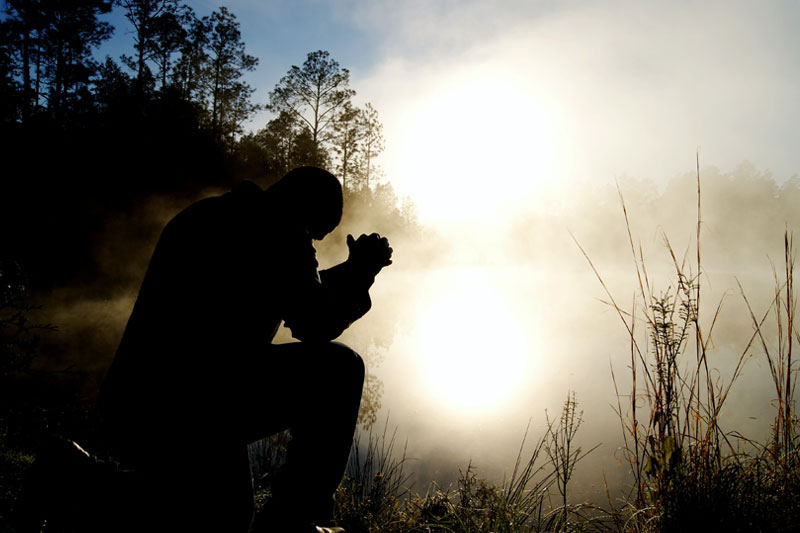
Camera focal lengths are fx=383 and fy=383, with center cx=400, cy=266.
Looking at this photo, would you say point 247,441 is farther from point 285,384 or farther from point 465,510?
point 465,510

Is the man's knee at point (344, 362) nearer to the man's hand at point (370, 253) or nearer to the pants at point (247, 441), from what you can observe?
the pants at point (247, 441)

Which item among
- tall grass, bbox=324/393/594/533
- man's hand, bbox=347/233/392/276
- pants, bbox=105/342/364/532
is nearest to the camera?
pants, bbox=105/342/364/532

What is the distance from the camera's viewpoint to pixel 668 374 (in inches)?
81.6

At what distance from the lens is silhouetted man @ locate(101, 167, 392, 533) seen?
1.14 metres

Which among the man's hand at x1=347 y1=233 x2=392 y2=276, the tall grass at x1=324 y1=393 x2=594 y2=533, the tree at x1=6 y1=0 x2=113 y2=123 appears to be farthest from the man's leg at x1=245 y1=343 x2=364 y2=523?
the tree at x1=6 y1=0 x2=113 y2=123

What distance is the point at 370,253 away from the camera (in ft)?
4.73

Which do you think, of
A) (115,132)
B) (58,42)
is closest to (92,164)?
(115,132)

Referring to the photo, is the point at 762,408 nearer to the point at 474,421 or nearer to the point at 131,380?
the point at 474,421

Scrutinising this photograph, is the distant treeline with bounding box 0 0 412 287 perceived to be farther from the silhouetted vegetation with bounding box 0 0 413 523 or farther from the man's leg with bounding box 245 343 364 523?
the man's leg with bounding box 245 343 364 523

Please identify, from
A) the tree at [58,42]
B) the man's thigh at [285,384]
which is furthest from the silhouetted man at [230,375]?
the tree at [58,42]

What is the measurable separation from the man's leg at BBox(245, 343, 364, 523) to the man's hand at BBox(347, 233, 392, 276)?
0.32 metres

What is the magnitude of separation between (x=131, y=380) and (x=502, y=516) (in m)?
2.02

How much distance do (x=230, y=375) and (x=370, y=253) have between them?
621 mm

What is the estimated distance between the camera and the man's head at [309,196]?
4.76 ft
